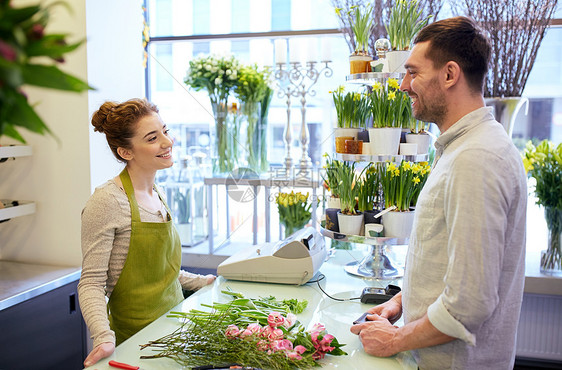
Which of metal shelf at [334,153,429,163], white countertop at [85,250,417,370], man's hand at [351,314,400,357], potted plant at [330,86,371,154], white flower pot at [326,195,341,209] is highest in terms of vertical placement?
potted plant at [330,86,371,154]

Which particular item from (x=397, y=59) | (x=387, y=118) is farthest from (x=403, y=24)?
(x=387, y=118)

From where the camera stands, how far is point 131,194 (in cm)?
180

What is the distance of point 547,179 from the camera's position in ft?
8.99

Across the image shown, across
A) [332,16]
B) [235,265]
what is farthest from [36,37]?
[332,16]

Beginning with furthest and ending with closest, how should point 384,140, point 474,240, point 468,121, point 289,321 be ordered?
point 384,140
point 289,321
point 468,121
point 474,240

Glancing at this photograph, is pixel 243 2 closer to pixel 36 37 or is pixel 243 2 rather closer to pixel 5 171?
pixel 5 171

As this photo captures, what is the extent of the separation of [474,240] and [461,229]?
1.4 inches

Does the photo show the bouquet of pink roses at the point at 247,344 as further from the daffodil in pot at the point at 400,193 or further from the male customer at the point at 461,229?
the daffodil in pot at the point at 400,193

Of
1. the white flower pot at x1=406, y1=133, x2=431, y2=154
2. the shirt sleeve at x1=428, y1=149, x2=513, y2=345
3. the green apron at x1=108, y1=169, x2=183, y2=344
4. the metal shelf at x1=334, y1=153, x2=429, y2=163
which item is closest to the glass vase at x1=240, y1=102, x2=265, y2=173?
the metal shelf at x1=334, y1=153, x2=429, y2=163

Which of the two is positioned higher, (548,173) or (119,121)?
(119,121)

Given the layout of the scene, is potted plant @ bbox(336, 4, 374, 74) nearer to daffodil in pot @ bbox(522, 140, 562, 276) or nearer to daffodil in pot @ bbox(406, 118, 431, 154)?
daffodil in pot @ bbox(406, 118, 431, 154)

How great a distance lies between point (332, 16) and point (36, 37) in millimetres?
3160

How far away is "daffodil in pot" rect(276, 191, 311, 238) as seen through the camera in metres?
2.80

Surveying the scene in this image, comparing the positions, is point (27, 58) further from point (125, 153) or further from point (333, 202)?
point (333, 202)
